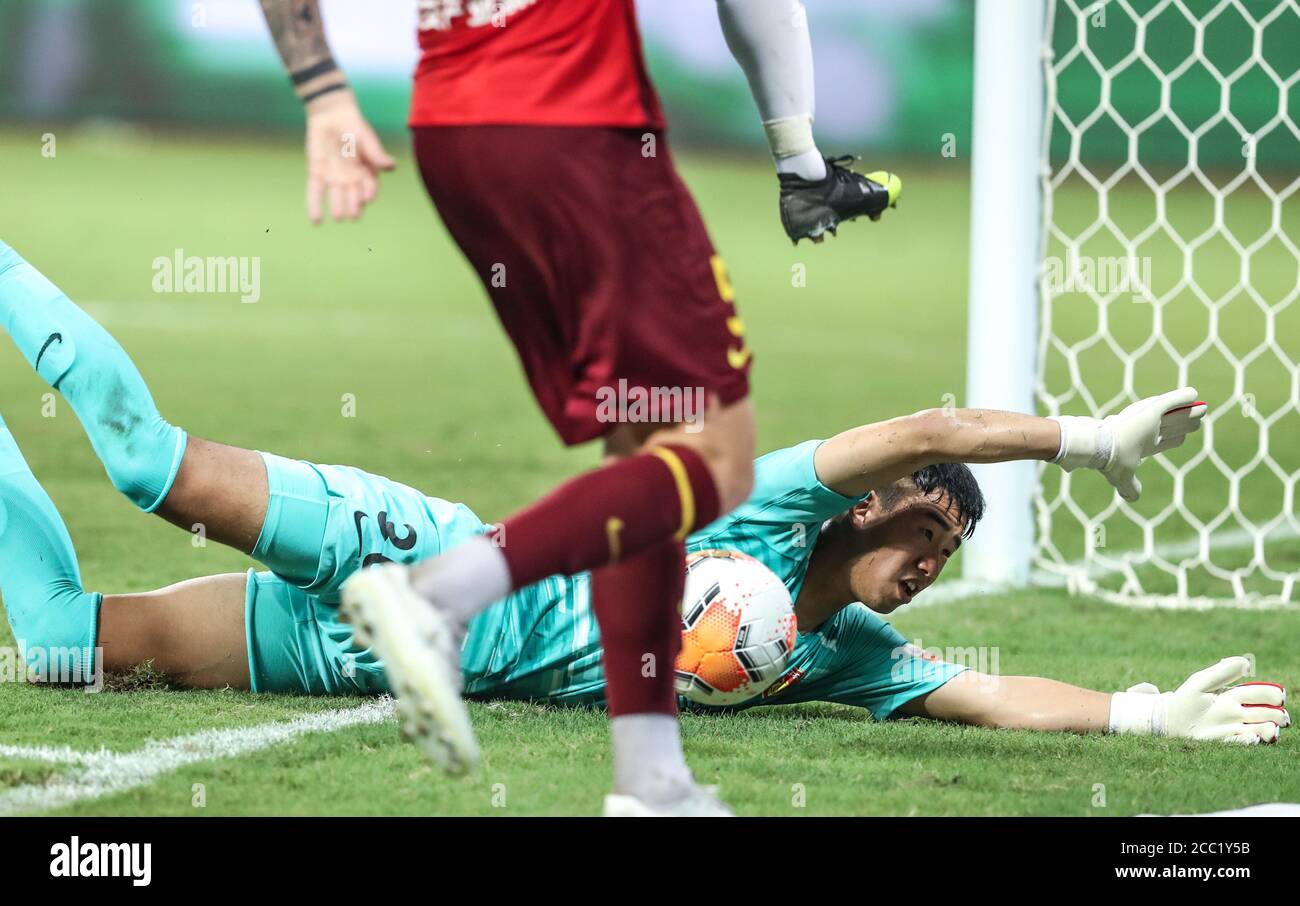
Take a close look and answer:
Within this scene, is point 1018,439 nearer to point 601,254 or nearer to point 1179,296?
point 601,254

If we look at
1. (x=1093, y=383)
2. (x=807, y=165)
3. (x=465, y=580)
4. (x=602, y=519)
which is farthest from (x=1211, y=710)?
(x=1093, y=383)

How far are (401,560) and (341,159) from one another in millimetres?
1416

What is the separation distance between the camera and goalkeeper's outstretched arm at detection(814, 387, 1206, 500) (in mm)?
3129

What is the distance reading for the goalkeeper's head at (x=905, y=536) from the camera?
3.38 m

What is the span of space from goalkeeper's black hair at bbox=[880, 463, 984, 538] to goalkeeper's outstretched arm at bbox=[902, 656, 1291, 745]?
37 centimetres

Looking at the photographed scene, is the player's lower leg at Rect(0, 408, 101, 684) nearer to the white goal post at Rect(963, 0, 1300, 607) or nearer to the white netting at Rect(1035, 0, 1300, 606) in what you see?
the white goal post at Rect(963, 0, 1300, 607)

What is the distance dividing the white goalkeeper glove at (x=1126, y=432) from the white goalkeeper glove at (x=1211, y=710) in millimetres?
541

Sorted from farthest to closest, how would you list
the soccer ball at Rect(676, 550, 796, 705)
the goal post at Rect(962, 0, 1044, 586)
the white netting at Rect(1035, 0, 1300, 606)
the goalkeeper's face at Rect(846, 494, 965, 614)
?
the white netting at Rect(1035, 0, 1300, 606) → the goal post at Rect(962, 0, 1044, 586) → the goalkeeper's face at Rect(846, 494, 965, 614) → the soccer ball at Rect(676, 550, 796, 705)

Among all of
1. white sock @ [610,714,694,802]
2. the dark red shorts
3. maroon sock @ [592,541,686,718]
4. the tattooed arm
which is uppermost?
the tattooed arm

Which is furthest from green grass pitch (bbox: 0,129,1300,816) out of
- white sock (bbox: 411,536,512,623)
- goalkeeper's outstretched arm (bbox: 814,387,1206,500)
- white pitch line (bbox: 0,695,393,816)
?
white sock (bbox: 411,536,512,623)

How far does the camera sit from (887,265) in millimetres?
16766

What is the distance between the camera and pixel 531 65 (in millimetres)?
2229
